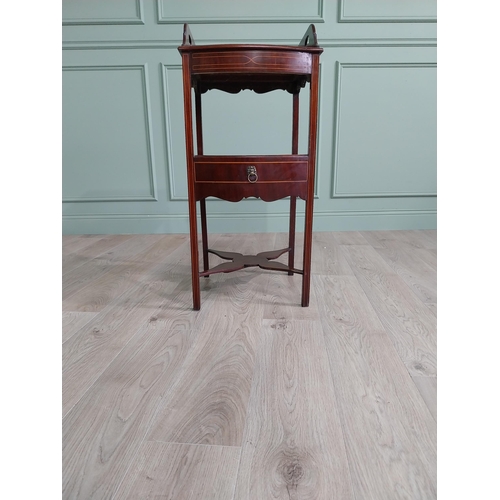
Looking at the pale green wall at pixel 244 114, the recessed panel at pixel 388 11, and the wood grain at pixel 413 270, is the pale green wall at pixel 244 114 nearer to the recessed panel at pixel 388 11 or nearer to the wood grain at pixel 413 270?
the recessed panel at pixel 388 11

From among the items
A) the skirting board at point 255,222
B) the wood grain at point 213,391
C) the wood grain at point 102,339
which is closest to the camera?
the wood grain at point 213,391

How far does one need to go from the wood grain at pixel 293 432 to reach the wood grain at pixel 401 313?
21 cm

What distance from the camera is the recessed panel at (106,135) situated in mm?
2072

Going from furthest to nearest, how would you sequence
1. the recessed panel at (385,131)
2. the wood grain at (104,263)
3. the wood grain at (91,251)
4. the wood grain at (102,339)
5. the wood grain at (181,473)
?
the recessed panel at (385,131) < the wood grain at (91,251) < the wood grain at (104,263) < the wood grain at (102,339) < the wood grain at (181,473)

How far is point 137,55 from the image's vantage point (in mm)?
2029

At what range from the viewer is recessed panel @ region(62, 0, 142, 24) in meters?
1.98

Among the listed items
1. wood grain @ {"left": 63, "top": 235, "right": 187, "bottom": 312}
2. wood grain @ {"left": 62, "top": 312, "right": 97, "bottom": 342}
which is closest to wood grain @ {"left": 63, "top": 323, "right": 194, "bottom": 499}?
wood grain @ {"left": 62, "top": 312, "right": 97, "bottom": 342}

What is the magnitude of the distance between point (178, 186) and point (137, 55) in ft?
2.23

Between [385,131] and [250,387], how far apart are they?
68.4 inches

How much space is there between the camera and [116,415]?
2.48ft

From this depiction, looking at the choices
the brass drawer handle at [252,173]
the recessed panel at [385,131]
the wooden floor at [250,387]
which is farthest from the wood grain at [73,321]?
the recessed panel at [385,131]

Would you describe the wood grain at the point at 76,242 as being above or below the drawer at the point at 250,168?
below
